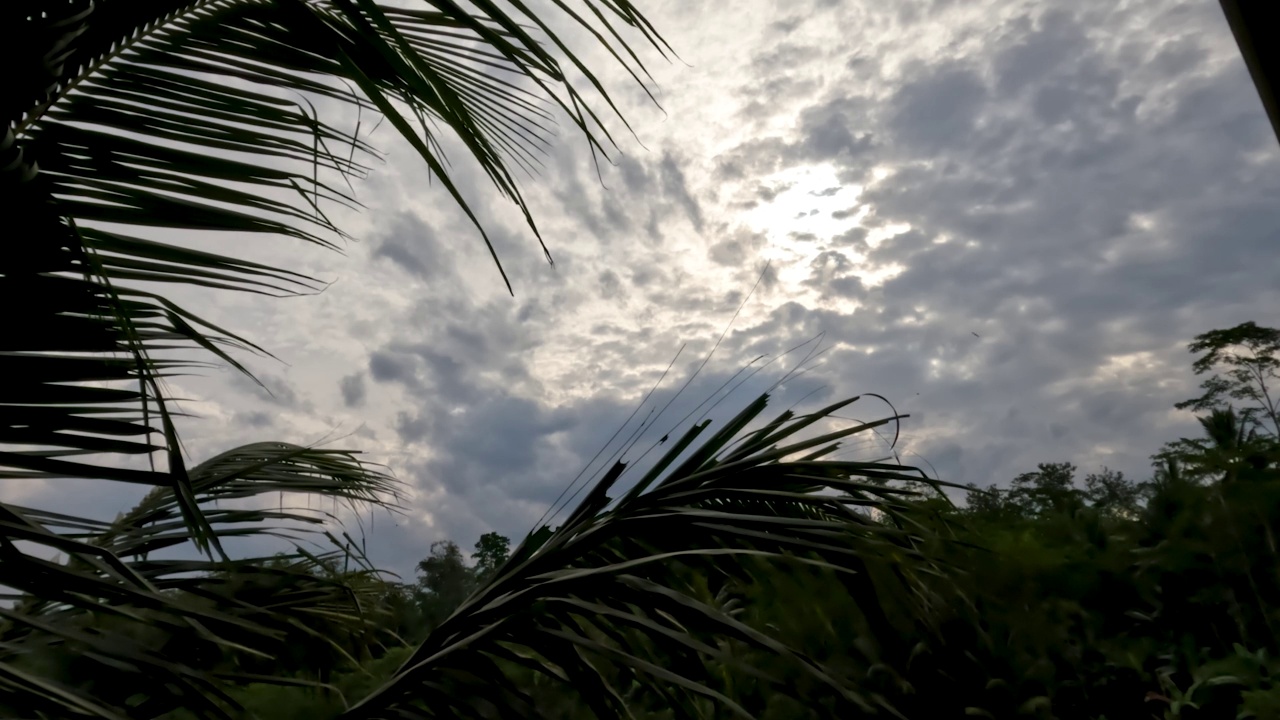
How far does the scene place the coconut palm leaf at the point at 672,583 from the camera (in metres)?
1.15

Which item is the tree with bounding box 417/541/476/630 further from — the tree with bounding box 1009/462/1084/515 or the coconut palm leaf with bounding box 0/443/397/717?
the tree with bounding box 1009/462/1084/515

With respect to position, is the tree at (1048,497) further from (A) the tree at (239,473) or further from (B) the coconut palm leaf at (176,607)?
(B) the coconut palm leaf at (176,607)

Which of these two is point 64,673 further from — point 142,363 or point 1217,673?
point 1217,673

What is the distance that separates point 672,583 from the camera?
140 centimetres

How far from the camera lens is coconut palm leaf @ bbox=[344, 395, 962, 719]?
115 centimetres

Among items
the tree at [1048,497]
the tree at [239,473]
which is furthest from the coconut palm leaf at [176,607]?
the tree at [1048,497]

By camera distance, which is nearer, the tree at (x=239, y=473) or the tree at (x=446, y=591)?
the tree at (x=239, y=473)

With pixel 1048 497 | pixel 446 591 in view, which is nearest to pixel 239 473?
pixel 446 591

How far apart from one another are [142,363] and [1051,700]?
119cm

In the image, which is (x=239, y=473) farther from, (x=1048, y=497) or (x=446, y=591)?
(x=1048, y=497)

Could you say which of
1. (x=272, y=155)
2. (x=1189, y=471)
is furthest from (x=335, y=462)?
(x=1189, y=471)

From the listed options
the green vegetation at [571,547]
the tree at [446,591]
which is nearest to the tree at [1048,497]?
the green vegetation at [571,547]

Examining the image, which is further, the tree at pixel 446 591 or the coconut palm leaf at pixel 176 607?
the tree at pixel 446 591

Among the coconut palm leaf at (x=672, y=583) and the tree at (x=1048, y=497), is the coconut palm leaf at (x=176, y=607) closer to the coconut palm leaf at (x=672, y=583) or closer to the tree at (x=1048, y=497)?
the coconut palm leaf at (x=672, y=583)
